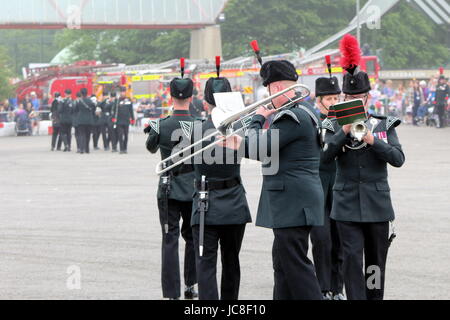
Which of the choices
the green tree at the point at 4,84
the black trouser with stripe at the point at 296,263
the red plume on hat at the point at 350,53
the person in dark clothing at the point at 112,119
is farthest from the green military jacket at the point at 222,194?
the green tree at the point at 4,84

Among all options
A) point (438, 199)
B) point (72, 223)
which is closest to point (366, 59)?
point (438, 199)

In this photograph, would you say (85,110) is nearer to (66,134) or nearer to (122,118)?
(66,134)

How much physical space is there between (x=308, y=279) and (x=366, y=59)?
1382 inches

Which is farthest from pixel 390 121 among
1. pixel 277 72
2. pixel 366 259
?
pixel 277 72

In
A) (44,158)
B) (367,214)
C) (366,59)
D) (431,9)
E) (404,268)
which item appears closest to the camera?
(367,214)

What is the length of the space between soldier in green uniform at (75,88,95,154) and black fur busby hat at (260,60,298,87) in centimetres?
2163

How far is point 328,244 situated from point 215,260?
1217 millimetres

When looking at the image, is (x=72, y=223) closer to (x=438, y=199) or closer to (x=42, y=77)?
(x=438, y=199)

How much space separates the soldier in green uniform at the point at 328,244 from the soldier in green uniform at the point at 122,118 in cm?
1890

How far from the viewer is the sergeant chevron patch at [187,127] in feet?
27.8

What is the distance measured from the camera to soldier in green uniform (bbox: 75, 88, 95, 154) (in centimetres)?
2848

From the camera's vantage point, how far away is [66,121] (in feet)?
97.0

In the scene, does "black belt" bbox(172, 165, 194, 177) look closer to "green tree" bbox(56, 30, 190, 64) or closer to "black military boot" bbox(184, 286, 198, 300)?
"black military boot" bbox(184, 286, 198, 300)
